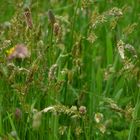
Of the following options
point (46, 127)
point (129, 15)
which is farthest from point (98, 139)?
point (129, 15)

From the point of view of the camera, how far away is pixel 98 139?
1889 millimetres

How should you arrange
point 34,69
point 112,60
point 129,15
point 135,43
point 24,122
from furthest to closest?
point 129,15 < point 135,43 < point 112,60 < point 24,122 < point 34,69

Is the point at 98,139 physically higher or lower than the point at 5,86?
lower

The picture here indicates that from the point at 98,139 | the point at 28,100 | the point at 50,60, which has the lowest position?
the point at 98,139

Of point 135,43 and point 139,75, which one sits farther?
point 135,43

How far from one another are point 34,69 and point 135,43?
1.08 metres

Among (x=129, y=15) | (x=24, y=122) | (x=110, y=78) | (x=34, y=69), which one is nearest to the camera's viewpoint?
(x=34, y=69)

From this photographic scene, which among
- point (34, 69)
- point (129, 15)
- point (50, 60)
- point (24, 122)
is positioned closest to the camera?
point (34, 69)

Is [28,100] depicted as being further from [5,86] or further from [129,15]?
[129,15]

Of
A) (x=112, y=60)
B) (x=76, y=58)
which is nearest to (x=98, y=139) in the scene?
(x=76, y=58)

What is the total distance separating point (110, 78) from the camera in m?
2.22

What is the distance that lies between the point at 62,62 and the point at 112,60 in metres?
0.32

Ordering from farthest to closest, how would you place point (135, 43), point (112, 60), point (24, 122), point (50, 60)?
point (135, 43) → point (112, 60) → point (50, 60) → point (24, 122)

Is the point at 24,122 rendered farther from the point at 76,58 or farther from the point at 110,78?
the point at 110,78
